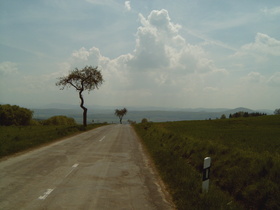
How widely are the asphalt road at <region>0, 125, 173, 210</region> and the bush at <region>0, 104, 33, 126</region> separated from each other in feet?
192

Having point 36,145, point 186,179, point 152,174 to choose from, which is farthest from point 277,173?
point 36,145

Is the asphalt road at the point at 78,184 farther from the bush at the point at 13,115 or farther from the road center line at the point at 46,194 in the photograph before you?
the bush at the point at 13,115

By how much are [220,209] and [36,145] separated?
15.7 meters

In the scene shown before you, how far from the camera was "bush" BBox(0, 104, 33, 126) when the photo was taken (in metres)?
64.1

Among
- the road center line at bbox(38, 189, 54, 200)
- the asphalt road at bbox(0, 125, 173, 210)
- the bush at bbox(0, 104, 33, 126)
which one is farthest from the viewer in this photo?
the bush at bbox(0, 104, 33, 126)

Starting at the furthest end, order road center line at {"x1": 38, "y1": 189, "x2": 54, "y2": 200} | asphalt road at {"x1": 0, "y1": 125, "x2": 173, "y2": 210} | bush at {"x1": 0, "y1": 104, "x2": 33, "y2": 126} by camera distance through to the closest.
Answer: bush at {"x1": 0, "y1": 104, "x2": 33, "y2": 126}
road center line at {"x1": 38, "y1": 189, "x2": 54, "y2": 200}
asphalt road at {"x1": 0, "y1": 125, "x2": 173, "y2": 210}

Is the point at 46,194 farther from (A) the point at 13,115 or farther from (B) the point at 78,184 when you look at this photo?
(A) the point at 13,115

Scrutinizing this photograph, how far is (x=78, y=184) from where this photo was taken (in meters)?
8.45

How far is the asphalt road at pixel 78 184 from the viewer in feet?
21.9

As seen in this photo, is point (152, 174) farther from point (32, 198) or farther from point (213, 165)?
point (32, 198)

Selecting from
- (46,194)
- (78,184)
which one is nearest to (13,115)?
(78,184)

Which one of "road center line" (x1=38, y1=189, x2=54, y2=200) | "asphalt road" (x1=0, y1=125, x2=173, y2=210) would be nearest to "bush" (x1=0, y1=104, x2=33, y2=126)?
"asphalt road" (x1=0, y1=125, x2=173, y2=210)

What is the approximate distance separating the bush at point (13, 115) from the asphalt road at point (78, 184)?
2306 inches

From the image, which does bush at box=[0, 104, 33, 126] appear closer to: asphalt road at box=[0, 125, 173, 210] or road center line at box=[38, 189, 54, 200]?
asphalt road at box=[0, 125, 173, 210]
